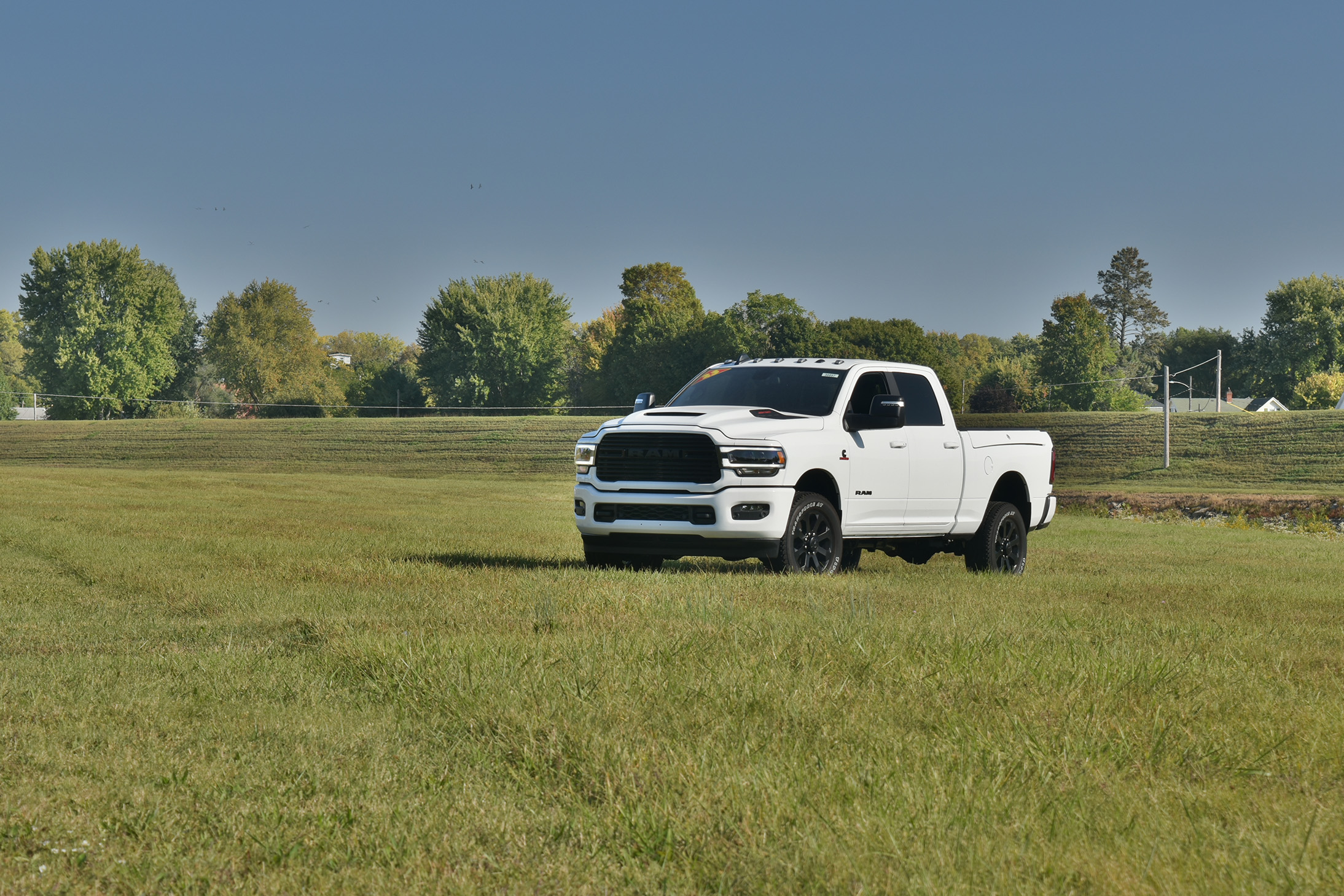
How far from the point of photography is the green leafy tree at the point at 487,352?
110438mm

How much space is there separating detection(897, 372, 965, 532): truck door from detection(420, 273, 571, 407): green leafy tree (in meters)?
97.4

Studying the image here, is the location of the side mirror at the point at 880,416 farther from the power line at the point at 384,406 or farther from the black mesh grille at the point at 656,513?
the power line at the point at 384,406

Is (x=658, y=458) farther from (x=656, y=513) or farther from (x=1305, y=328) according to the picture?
(x=1305, y=328)

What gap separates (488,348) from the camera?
11100cm

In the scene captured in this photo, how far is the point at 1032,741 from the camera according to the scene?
17.7 ft

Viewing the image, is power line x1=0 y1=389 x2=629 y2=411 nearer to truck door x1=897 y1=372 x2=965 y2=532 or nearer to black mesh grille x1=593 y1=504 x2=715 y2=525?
truck door x1=897 y1=372 x2=965 y2=532

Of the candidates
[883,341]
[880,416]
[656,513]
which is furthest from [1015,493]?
Answer: [883,341]

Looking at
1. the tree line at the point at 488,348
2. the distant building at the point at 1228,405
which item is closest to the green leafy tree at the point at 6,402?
the tree line at the point at 488,348

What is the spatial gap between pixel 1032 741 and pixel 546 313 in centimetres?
11410

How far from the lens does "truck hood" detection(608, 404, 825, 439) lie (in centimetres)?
1189

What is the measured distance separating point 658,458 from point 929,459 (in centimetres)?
320

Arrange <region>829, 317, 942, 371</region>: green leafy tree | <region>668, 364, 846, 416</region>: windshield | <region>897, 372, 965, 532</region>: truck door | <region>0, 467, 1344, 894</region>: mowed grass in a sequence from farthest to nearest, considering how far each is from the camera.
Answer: <region>829, 317, 942, 371</region>: green leafy tree
<region>897, 372, 965, 532</region>: truck door
<region>668, 364, 846, 416</region>: windshield
<region>0, 467, 1344, 894</region>: mowed grass

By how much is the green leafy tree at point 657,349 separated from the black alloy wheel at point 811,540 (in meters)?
93.4

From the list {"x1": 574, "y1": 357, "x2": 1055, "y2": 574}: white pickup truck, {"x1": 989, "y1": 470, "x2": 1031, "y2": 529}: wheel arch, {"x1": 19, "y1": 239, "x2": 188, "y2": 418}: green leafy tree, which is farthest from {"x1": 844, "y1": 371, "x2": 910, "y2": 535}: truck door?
{"x1": 19, "y1": 239, "x2": 188, "y2": 418}: green leafy tree
